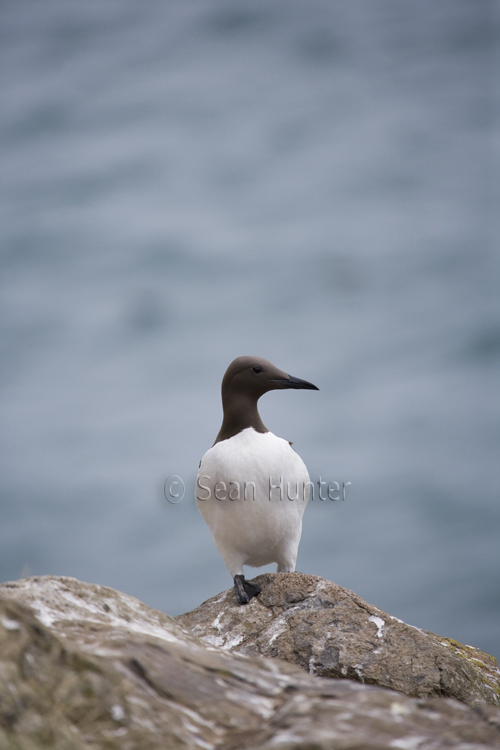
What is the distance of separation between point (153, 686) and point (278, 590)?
12.2 ft

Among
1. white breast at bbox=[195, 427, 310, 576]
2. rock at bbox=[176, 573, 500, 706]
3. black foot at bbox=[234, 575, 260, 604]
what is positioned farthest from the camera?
white breast at bbox=[195, 427, 310, 576]

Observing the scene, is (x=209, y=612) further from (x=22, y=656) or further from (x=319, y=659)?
(x=22, y=656)

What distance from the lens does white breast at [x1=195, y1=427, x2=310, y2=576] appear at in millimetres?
6859

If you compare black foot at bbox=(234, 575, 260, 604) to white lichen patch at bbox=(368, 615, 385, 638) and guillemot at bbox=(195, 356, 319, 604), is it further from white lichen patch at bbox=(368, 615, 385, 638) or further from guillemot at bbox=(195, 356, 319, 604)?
white lichen patch at bbox=(368, 615, 385, 638)

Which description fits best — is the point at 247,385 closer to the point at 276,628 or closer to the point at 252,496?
the point at 252,496

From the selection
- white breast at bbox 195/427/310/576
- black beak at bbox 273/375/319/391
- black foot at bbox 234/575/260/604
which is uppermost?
black beak at bbox 273/375/319/391

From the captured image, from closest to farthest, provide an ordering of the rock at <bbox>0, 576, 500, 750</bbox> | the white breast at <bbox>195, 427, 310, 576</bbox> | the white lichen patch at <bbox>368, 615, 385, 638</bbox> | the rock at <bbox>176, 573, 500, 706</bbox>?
the rock at <bbox>0, 576, 500, 750</bbox> < the rock at <bbox>176, 573, 500, 706</bbox> < the white lichen patch at <bbox>368, 615, 385, 638</bbox> < the white breast at <bbox>195, 427, 310, 576</bbox>

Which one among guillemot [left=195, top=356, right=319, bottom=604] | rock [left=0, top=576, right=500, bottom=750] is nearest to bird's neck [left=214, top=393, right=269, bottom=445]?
guillemot [left=195, top=356, right=319, bottom=604]

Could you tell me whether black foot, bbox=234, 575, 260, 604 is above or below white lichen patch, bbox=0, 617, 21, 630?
above

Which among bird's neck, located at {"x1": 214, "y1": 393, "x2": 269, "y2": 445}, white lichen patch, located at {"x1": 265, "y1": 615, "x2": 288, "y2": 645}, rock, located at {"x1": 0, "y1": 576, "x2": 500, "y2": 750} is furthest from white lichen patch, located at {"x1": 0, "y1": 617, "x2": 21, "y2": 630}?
bird's neck, located at {"x1": 214, "y1": 393, "x2": 269, "y2": 445}

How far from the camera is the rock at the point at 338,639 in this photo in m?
5.65

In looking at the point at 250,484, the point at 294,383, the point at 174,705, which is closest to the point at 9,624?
the point at 174,705

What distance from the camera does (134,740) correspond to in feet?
9.18

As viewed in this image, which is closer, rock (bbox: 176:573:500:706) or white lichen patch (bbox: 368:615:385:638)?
rock (bbox: 176:573:500:706)
